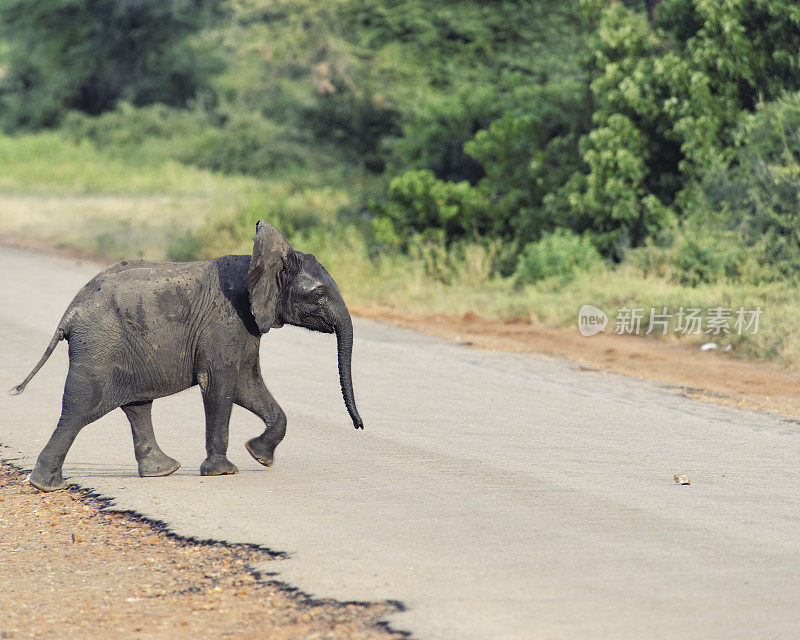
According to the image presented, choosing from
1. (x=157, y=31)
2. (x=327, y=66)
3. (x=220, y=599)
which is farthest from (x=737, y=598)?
(x=157, y=31)

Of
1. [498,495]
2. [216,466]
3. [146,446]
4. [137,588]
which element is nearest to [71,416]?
[146,446]

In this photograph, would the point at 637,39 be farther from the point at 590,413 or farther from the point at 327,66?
the point at 327,66

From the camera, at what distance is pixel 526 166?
1994cm

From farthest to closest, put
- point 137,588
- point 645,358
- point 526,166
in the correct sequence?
point 526,166 < point 645,358 < point 137,588

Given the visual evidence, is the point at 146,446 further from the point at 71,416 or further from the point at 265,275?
the point at 265,275

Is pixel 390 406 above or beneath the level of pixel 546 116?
beneath

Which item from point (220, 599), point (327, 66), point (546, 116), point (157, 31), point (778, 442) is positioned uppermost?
point (157, 31)

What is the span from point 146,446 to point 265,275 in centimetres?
142

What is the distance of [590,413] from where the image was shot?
9930 mm

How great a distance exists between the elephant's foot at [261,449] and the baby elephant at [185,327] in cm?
37

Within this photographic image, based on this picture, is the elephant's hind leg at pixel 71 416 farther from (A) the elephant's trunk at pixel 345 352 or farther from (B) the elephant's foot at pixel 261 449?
(A) the elephant's trunk at pixel 345 352

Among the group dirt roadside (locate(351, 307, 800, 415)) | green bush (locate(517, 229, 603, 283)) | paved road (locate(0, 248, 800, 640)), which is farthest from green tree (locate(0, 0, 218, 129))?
paved road (locate(0, 248, 800, 640))

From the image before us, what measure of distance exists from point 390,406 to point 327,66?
737 inches

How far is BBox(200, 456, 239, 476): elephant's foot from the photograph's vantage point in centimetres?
738
